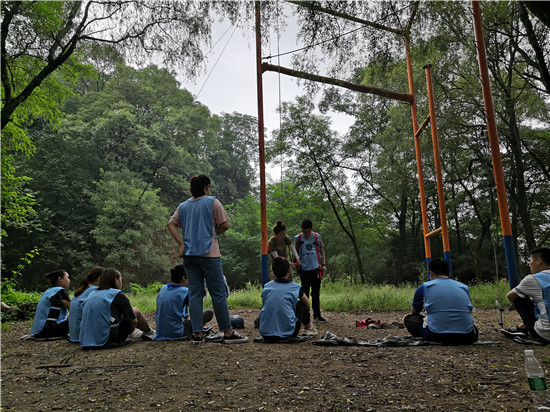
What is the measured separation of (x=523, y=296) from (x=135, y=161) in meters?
26.6

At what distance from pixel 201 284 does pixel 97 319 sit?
1.34 meters

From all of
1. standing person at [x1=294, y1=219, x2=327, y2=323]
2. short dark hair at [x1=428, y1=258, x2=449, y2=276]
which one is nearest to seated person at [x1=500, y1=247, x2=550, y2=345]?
short dark hair at [x1=428, y1=258, x2=449, y2=276]

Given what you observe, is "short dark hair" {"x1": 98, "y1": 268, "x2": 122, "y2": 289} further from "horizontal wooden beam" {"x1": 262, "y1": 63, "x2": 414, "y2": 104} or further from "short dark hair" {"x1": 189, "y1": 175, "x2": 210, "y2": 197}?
"horizontal wooden beam" {"x1": 262, "y1": 63, "x2": 414, "y2": 104}

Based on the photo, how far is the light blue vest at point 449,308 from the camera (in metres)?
4.23

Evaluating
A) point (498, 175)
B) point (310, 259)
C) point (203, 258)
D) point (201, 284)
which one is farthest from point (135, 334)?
point (498, 175)

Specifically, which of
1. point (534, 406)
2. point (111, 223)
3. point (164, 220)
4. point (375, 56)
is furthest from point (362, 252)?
point (534, 406)


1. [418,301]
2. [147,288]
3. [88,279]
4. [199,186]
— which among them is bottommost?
[147,288]

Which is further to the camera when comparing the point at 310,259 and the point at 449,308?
the point at 310,259

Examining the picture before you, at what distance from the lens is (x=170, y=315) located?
16.4ft

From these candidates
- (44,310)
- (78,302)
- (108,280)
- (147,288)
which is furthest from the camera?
(147,288)

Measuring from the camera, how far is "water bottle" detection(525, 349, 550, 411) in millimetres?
2256

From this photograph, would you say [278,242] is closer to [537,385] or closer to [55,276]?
[55,276]

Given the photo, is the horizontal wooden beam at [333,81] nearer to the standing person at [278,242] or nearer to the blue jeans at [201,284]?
the standing person at [278,242]

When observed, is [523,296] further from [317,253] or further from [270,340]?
[317,253]
